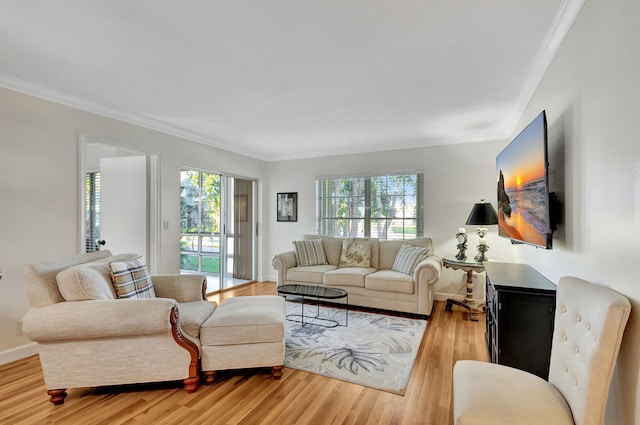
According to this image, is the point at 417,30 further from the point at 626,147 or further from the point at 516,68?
the point at 626,147

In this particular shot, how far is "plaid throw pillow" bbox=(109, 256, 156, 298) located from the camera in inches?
91.6

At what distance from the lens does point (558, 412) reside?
47.4 inches

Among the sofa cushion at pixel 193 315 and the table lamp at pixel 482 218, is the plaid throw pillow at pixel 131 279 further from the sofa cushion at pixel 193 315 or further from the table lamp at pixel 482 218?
the table lamp at pixel 482 218

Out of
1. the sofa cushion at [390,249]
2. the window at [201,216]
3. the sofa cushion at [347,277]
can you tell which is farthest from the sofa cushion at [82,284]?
the sofa cushion at [390,249]

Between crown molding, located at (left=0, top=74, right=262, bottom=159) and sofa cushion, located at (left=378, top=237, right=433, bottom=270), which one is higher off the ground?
crown molding, located at (left=0, top=74, right=262, bottom=159)

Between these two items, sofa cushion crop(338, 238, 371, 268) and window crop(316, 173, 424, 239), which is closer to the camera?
sofa cushion crop(338, 238, 371, 268)

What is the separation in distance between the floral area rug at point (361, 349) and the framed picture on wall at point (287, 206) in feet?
7.65

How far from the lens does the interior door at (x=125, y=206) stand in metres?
3.91

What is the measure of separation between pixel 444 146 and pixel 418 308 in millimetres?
2416

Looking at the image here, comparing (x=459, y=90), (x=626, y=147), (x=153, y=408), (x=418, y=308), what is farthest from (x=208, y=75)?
(x=418, y=308)

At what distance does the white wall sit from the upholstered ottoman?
73.7 inches

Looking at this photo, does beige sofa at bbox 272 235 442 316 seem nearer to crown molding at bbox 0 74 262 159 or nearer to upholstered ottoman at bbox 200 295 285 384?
upholstered ottoman at bbox 200 295 285 384

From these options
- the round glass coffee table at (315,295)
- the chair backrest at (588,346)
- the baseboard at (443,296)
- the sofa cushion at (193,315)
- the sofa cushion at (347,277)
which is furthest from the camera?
the baseboard at (443,296)

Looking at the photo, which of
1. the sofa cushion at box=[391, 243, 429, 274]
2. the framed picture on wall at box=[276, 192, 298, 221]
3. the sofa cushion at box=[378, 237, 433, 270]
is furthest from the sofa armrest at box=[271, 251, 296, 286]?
the sofa cushion at box=[391, 243, 429, 274]
